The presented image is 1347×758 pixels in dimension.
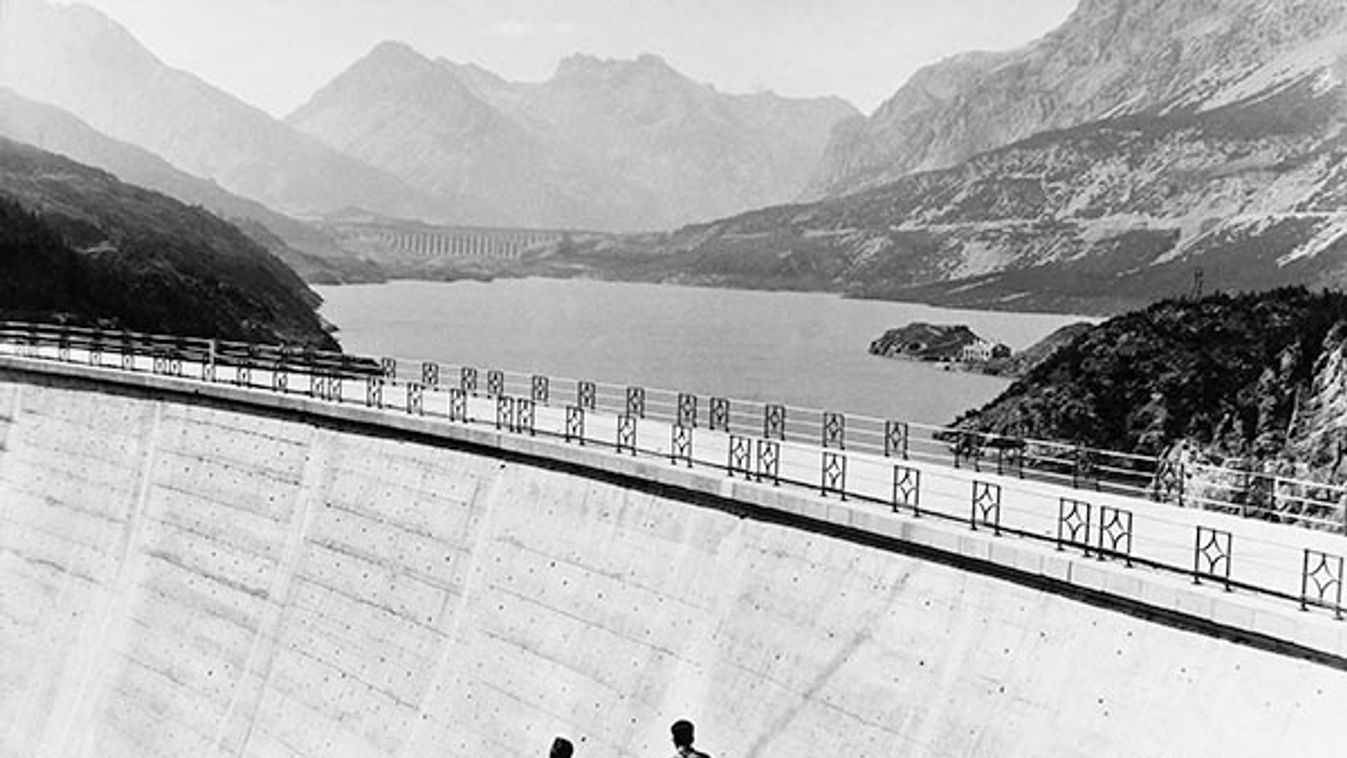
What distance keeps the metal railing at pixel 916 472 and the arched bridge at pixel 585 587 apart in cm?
17

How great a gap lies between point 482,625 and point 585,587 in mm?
2903

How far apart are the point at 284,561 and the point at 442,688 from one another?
729cm

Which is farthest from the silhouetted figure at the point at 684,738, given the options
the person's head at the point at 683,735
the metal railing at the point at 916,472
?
the metal railing at the point at 916,472

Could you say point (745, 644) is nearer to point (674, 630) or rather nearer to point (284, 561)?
point (674, 630)

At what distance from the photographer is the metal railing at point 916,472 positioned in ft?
70.9

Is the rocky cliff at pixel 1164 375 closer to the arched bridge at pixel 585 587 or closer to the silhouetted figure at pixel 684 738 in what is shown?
the arched bridge at pixel 585 587

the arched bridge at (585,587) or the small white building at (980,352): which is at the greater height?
the small white building at (980,352)

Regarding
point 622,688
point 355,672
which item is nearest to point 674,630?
point 622,688

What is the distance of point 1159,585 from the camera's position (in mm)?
19281

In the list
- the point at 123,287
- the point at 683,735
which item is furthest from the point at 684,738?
the point at 123,287

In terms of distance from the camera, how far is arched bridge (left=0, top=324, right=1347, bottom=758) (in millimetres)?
19781

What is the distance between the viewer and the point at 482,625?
29.5 m

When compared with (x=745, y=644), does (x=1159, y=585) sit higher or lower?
higher

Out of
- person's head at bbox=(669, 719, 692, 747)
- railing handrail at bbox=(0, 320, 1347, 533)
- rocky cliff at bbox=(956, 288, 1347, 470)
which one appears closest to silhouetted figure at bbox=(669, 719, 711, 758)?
person's head at bbox=(669, 719, 692, 747)
